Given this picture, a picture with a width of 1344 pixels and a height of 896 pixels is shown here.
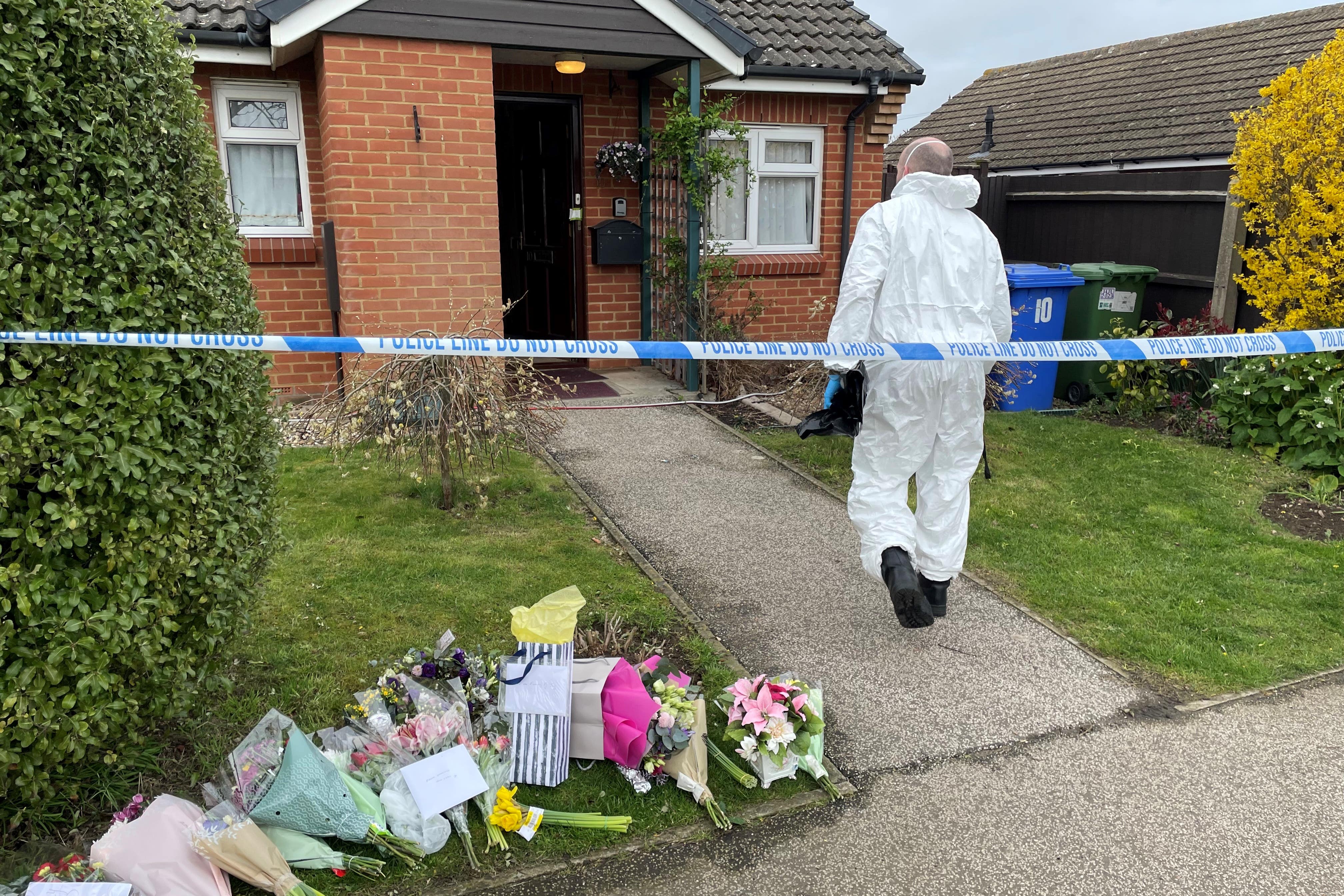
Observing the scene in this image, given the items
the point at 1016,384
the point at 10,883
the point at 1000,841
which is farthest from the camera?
the point at 1016,384

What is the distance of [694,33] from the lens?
316 inches

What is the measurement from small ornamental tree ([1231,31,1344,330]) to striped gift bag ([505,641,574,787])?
21.6ft

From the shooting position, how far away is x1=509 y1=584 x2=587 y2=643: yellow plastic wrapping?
326cm

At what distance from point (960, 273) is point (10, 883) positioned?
3.84m

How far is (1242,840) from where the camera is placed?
300cm

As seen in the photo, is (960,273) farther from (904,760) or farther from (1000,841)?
(1000,841)

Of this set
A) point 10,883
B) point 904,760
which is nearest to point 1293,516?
point 904,760

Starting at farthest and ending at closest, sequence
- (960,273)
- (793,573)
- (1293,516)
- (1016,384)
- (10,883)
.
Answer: (1016,384) < (1293,516) < (793,573) < (960,273) < (10,883)

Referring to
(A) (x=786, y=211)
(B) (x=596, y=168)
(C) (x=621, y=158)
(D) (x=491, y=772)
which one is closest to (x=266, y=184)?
(B) (x=596, y=168)

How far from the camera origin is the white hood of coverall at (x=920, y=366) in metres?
4.10

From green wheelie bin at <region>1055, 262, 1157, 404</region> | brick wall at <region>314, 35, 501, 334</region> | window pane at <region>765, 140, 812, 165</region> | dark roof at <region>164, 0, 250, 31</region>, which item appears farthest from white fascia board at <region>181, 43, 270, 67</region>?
green wheelie bin at <region>1055, 262, 1157, 404</region>

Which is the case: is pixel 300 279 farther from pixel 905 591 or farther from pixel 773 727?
pixel 773 727

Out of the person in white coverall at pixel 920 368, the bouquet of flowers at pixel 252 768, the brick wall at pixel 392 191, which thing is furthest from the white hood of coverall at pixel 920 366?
the brick wall at pixel 392 191

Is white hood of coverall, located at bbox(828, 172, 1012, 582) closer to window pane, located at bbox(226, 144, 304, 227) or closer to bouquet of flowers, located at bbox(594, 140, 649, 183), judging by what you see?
bouquet of flowers, located at bbox(594, 140, 649, 183)
